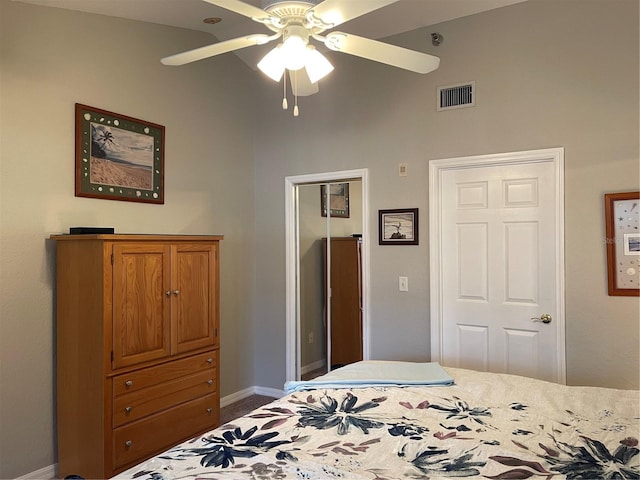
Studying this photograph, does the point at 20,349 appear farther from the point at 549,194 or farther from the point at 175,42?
the point at 549,194

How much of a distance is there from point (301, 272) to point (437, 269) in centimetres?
129

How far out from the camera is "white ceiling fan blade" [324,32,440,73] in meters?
1.94

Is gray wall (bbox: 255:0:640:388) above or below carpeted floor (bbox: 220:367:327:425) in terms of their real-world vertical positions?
above

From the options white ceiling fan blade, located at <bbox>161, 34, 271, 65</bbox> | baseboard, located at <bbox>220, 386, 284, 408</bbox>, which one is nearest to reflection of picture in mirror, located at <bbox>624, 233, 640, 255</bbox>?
white ceiling fan blade, located at <bbox>161, 34, 271, 65</bbox>

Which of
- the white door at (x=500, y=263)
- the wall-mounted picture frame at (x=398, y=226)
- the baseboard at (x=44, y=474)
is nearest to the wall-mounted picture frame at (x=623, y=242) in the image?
the white door at (x=500, y=263)

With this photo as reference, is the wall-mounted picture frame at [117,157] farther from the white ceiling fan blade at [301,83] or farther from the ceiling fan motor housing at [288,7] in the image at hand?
the ceiling fan motor housing at [288,7]

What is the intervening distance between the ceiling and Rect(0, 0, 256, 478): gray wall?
0.10 meters

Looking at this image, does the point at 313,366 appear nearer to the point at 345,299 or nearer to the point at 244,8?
the point at 345,299

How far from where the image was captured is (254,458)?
1.46 m

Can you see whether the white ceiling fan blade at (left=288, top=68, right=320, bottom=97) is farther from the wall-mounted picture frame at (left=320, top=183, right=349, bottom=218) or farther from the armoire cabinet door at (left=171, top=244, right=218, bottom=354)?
the wall-mounted picture frame at (left=320, top=183, right=349, bottom=218)

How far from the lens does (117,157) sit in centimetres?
325

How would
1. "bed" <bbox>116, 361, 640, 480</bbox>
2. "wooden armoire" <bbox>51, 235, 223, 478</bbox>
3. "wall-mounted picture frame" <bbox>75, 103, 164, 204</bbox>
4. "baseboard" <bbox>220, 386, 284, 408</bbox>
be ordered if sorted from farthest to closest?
1. "baseboard" <bbox>220, 386, 284, 408</bbox>
2. "wall-mounted picture frame" <bbox>75, 103, 164, 204</bbox>
3. "wooden armoire" <bbox>51, 235, 223, 478</bbox>
4. "bed" <bbox>116, 361, 640, 480</bbox>

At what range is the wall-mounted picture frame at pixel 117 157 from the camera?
9.94ft

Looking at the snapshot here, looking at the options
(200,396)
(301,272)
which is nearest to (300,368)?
(301,272)
